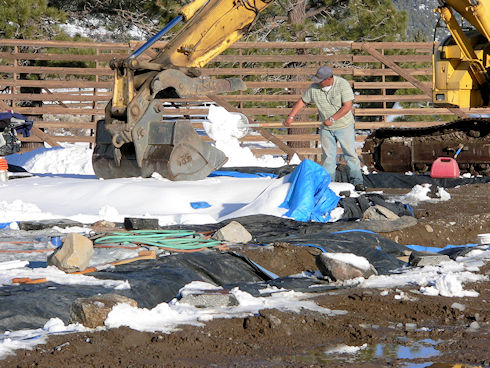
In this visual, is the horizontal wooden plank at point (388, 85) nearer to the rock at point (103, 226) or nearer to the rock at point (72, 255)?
the rock at point (103, 226)

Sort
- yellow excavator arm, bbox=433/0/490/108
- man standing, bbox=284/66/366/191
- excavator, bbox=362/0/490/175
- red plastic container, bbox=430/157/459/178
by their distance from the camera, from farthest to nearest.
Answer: red plastic container, bbox=430/157/459/178 → yellow excavator arm, bbox=433/0/490/108 → excavator, bbox=362/0/490/175 → man standing, bbox=284/66/366/191

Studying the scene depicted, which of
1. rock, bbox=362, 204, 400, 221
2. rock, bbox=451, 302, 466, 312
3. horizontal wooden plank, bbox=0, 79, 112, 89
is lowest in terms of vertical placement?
rock, bbox=362, 204, 400, 221

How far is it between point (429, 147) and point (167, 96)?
18.1 feet

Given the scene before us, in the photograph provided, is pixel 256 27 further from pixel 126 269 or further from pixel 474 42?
pixel 126 269

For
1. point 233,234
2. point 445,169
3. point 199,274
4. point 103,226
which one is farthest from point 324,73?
point 199,274

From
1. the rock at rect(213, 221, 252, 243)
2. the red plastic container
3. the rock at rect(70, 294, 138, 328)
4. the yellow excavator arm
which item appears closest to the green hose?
the rock at rect(213, 221, 252, 243)

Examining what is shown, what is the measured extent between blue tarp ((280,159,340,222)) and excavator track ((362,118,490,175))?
18.5ft

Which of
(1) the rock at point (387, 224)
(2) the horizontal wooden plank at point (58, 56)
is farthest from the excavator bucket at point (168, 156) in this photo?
(2) the horizontal wooden plank at point (58, 56)

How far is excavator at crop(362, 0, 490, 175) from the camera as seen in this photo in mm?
13188

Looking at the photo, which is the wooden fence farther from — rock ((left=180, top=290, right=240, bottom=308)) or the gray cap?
rock ((left=180, top=290, right=240, bottom=308))

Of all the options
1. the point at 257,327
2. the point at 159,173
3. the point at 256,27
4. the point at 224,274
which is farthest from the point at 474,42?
the point at 257,327

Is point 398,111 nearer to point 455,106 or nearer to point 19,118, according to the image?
point 455,106

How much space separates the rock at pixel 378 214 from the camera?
872 centimetres

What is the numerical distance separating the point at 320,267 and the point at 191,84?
589 centimetres
